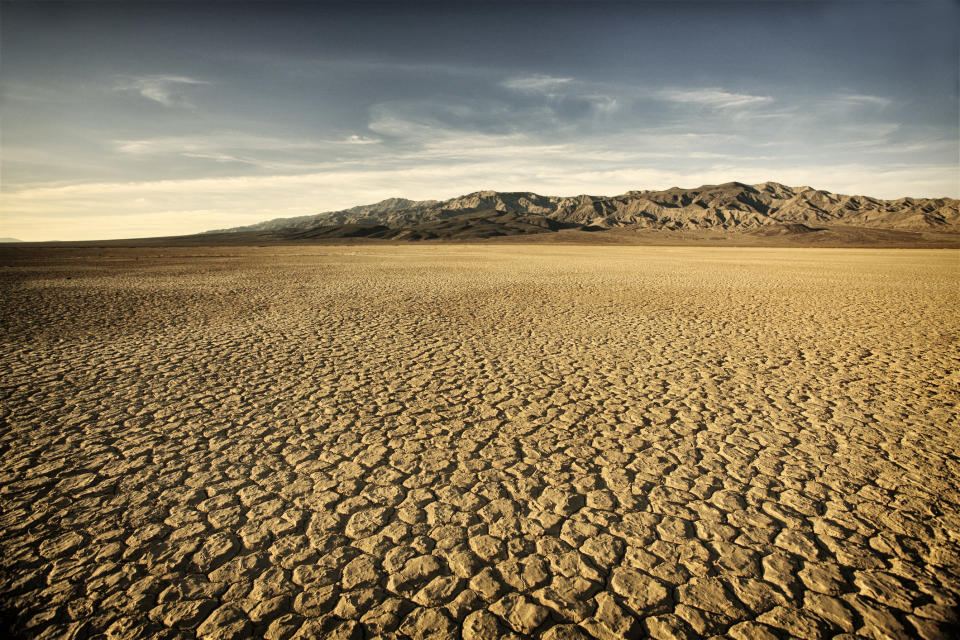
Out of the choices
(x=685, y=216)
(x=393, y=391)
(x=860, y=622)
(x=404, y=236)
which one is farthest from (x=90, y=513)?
(x=685, y=216)

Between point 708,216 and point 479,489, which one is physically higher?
point 708,216

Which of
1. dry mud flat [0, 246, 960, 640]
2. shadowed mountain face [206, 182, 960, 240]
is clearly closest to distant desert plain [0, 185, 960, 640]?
dry mud flat [0, 246, 960, 640]

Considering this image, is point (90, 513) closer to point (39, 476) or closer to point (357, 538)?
point (39, 476)

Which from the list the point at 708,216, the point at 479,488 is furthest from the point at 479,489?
the point at 708,216

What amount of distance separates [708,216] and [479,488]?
5919 inches

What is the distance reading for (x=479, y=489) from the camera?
10.9ft

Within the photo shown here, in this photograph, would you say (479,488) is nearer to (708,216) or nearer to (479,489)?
(479,489)

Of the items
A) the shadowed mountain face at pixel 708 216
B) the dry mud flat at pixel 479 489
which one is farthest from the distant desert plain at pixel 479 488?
the shadowed mountain face at pixel 708 216

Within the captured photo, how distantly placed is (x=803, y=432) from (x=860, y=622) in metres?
2.46

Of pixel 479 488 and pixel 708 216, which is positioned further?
pixel 708 216

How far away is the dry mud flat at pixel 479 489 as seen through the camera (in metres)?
2.28

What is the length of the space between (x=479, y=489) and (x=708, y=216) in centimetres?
15035

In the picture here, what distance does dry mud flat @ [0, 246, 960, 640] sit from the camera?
2.28 metres

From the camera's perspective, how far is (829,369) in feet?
20.2
